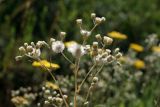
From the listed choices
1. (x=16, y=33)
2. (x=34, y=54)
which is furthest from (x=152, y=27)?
(x=34, y=54)

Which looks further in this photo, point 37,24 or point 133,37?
point 133,37

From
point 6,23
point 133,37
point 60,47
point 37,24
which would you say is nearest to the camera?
point 60,47

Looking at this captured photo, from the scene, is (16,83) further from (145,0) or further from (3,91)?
(145,0)

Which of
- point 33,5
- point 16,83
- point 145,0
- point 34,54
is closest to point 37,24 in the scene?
point 33,5

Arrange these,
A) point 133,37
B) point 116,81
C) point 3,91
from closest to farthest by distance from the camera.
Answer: point 116,81, point 3,91, point 133,37

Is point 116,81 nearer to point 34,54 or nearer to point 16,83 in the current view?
point 16,83

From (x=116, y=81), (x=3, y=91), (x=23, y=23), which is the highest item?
(x=23, y=23)

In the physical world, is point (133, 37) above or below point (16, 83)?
above
